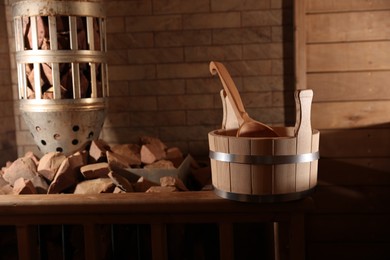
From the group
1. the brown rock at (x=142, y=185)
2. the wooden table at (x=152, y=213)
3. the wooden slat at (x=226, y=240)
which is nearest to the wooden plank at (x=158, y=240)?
the wooden table at (x=152, y=213)

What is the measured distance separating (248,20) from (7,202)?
210 cm

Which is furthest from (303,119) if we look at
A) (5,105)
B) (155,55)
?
(5,105)

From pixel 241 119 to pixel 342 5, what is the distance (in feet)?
3.93

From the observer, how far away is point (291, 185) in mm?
1414

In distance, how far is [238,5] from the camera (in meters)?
3.02

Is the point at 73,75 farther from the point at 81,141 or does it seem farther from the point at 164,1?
the point at 164,1

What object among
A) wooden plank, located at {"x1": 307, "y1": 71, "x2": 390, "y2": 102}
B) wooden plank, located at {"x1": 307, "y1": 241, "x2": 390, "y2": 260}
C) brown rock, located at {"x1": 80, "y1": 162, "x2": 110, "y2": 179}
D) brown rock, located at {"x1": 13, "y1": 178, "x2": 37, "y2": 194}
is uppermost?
wooden plank, located at {"x1": 307, "y1": 71, "x2": 390, "y2": 102}

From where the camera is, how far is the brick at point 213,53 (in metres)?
3.05

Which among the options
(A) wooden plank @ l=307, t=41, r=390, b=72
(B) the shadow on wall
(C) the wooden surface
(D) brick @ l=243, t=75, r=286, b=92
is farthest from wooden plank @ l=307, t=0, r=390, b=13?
(B) the shadow on wall

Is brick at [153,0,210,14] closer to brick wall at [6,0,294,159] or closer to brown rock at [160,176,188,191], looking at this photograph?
brick wall at [6,0,294,159]

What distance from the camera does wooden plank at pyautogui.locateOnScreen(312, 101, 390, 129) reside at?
2412mm

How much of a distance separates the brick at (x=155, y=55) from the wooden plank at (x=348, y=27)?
1.06m

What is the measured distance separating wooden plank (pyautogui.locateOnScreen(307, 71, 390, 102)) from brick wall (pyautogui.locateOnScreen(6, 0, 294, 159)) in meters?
0.61

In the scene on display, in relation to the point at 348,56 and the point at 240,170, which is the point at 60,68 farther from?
the point at 348,56
